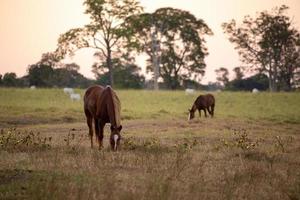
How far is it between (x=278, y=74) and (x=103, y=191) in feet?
198

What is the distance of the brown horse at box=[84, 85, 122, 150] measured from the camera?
1316cm

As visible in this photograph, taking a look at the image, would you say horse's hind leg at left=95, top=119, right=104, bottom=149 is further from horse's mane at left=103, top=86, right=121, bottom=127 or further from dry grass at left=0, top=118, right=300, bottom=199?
horse's mane at left=103, top=86, right=121, bottom=127

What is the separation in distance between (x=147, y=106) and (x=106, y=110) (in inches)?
851

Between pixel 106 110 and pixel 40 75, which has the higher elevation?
pixel 40 75

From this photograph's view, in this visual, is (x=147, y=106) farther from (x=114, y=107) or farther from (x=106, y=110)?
(x=114, y=107)

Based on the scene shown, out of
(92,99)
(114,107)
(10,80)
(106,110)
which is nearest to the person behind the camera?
(114,107)

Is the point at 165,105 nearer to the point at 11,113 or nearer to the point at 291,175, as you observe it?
the point at 11,113

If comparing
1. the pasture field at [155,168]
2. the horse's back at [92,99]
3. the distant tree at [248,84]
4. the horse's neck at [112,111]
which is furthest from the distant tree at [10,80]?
the horse's neck at [112,111]

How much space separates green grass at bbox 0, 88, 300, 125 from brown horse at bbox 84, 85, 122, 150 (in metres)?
9.15

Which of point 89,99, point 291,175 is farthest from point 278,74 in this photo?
point 291,175

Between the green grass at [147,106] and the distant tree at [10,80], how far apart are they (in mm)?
18979

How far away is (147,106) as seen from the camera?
3612cm

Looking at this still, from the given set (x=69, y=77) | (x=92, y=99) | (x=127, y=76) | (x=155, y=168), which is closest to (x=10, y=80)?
(x=127, y=76)

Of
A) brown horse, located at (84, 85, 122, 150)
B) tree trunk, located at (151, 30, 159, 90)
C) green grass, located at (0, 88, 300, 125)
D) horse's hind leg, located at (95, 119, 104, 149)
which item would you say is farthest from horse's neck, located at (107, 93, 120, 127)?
tree trunk, located at (151, 30, 159, 90)
